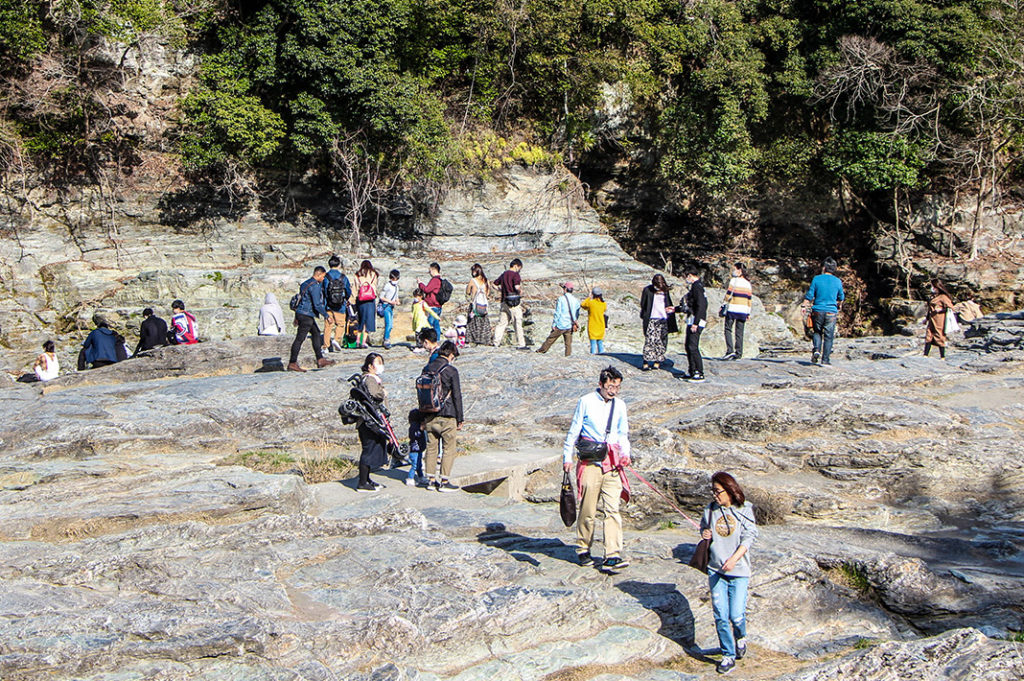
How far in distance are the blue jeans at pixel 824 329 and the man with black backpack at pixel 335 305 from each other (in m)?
8.11

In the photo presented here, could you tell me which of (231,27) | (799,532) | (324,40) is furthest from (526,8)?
(799,532)

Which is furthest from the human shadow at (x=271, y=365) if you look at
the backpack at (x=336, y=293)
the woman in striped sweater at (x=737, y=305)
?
the woman in striped sweater at (x=737, y=305)

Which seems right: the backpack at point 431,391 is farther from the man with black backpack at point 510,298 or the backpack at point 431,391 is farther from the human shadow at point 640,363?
the man with black backpack at point 510,298

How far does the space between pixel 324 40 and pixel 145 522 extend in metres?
17.2

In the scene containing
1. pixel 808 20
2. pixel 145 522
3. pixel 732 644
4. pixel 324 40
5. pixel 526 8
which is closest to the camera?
pixel 732 644

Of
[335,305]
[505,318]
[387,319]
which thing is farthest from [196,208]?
[505,318]

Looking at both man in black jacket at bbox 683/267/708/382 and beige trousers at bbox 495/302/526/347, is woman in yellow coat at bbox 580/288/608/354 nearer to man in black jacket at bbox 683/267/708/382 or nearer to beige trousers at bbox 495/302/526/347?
beige trousers at bbox 495/302/526/347

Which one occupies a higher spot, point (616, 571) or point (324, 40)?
point (324, 40)

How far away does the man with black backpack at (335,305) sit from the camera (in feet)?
50.9

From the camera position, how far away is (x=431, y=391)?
9.60m

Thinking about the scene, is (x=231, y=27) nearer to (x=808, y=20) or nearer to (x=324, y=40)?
(x=324, y=40)

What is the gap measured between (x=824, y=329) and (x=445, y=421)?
7.67 meters

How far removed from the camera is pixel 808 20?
26875 millimetres

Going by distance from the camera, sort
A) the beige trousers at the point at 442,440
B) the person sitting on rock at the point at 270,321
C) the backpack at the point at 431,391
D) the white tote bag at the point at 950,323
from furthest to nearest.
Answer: the white tote bag at the point at 950,323, the person sitting on rock at the point at 270,321, the beige trousers at the point at 442,440, the backpack at the point at 431,391
